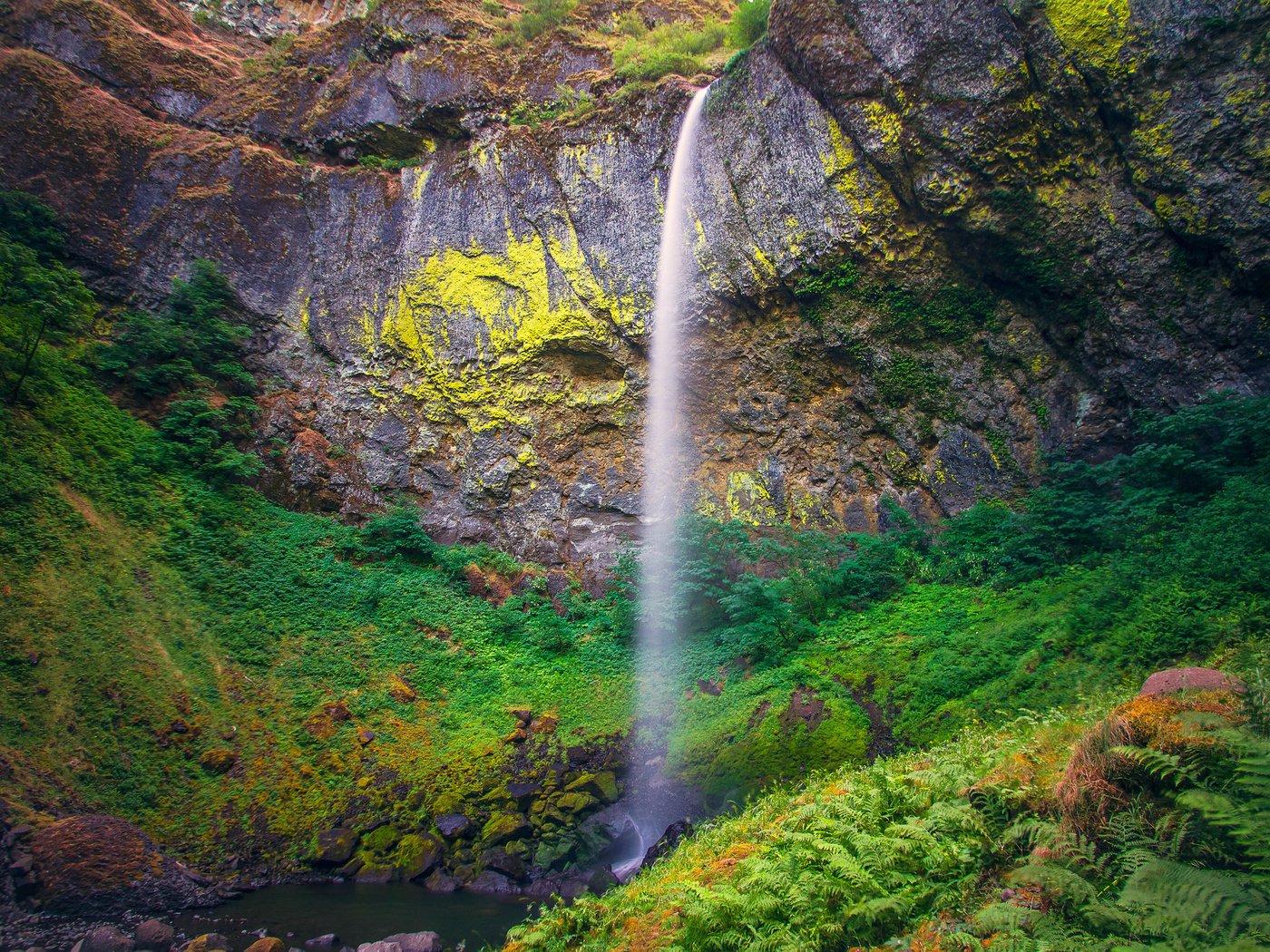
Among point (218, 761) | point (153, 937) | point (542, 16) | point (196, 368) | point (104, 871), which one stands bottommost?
point (153, 937)

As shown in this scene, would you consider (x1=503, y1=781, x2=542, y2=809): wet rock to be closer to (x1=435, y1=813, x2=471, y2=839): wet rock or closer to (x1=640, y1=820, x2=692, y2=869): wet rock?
(x1=435, y1=813, x2=471, y2=839): wet rock

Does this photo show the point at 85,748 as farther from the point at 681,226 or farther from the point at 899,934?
the point at 681,226

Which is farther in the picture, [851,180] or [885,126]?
[851,180]

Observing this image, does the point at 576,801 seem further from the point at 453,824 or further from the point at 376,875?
the point at 376,875

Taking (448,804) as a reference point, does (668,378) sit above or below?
above

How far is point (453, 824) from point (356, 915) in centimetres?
180

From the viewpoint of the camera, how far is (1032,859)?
10.5ft

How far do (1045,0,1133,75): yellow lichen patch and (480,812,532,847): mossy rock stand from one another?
15.9m

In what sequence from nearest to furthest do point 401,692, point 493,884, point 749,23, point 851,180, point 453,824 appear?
point 493,884 → point 453,824 → point 401,692 → point 851,180 → point 749,23

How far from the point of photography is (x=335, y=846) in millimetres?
8836

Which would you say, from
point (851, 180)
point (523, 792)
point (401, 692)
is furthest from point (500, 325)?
point (523, 792)

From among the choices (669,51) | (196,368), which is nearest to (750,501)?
(669,51)

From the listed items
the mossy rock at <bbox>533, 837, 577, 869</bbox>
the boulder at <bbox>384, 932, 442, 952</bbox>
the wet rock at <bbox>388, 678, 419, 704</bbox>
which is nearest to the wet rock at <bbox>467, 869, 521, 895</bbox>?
the mossy rock at <bbox>533, 837, 577, 869</bbox>

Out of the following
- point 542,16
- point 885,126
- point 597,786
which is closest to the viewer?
point 597,786
